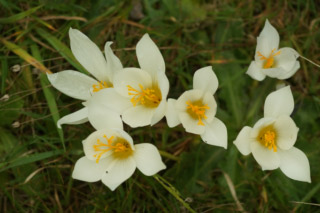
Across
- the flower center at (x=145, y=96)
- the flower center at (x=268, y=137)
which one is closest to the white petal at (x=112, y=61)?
the flower center at (x=145, y=96)

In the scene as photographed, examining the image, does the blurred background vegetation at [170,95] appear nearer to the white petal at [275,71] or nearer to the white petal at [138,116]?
the white petal at [275,71]

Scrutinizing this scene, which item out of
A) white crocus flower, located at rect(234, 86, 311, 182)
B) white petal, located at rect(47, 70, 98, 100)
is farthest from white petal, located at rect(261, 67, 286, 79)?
white petal, located at rect(47, 70, 98, 100)

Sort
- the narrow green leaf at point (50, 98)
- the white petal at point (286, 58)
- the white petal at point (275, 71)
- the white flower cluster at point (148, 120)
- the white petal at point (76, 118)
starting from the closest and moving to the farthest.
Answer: the white flower cluster at point (148, 120)
the white petal at point (76, 118)
the white petal at point (275, 71)
the white petal at point (286, 58)
the narrow green leaf at point (50, 98)

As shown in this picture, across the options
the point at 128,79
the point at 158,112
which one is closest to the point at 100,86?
the point at 128,79

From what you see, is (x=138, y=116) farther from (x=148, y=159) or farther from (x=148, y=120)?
(x=148, y=159)

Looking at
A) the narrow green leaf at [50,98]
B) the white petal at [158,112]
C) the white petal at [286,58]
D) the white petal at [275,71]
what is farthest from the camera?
the narrow green leaf at [50,98]

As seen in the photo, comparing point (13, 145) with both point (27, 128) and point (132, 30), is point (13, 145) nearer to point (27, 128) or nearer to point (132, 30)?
point (27, 128)

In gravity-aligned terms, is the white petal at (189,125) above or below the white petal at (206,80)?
below

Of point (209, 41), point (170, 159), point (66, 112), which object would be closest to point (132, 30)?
point (209, 41)
